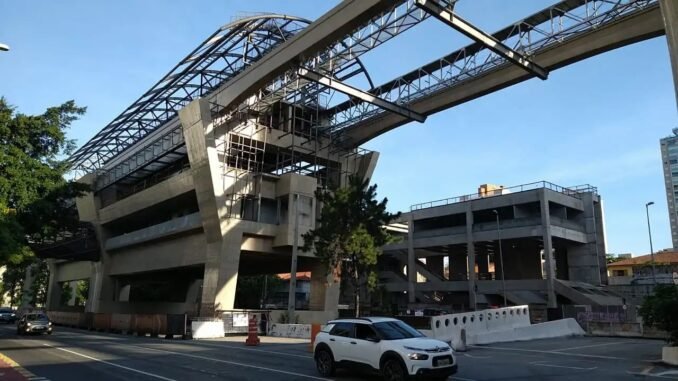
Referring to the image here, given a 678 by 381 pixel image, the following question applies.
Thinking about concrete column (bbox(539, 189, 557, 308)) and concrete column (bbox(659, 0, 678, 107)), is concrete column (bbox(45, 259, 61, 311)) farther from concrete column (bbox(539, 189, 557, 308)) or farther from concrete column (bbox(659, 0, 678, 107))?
concrete column (bbox(659, 0, 678, 107))

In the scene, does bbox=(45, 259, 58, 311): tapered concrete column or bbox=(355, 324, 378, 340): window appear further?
bbox=(45, 259, 58, 311): tapered concrete column

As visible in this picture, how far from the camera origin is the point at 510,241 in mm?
63406

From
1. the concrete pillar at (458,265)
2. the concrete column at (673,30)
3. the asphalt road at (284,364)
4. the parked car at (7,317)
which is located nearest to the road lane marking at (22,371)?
the asphalt road at (284,364)

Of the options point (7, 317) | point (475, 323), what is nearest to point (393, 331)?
point (475, 323)

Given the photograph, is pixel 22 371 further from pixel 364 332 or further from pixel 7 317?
pixel 7 317

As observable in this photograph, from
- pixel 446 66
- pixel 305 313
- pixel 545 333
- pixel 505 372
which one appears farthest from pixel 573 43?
pixel 305 313

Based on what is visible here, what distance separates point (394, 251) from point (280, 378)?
61.0 meters

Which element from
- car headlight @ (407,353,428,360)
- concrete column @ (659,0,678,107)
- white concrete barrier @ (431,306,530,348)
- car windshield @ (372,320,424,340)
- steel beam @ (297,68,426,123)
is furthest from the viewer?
steel beam @ (297,68,426,123)

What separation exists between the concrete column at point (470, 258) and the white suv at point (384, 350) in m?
48.2

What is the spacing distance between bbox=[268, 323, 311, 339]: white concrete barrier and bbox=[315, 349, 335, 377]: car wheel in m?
17.2

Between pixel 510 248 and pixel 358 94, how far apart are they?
42.0 m

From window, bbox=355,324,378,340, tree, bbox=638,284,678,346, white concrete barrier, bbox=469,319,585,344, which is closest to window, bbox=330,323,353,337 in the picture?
window, bbox=355,324,378,340

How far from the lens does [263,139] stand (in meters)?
43.4

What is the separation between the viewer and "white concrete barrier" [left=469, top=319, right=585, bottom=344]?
25.8m
